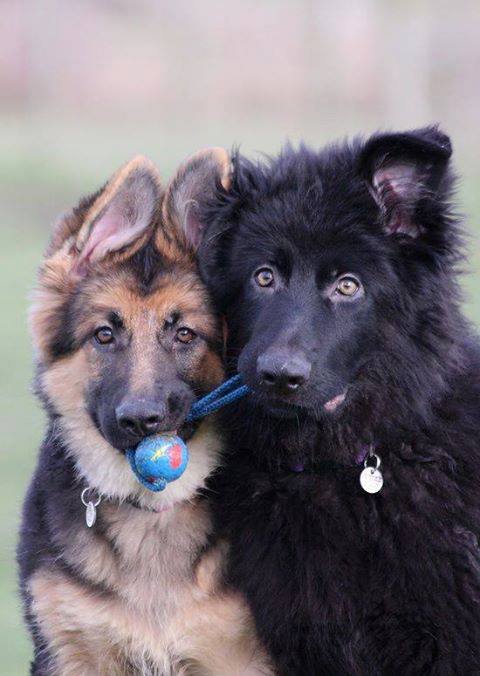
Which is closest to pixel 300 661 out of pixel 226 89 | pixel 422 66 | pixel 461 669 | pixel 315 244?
pixel 461 669

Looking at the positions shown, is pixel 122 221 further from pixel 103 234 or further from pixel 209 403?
pixel 209 403

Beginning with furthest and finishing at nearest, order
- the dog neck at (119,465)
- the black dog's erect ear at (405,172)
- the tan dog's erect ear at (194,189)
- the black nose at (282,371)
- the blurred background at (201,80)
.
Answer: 1. the blurred background at (201,80)
2. the tan dog's erect ear at (194,189)
3. the dog neck at (119,465)
4. the black dog's erect ear at (405,172)
5. the black nose at (282,371)

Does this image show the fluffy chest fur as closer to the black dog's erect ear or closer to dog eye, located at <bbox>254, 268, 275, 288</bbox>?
dog eye, located at <bbox>254, 268, 275, 288</bbox>

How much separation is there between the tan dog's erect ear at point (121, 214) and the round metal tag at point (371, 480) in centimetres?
127

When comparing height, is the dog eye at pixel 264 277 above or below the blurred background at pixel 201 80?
above

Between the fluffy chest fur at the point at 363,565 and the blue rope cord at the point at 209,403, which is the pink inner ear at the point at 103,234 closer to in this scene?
the blue rope cord at the point at 209,403

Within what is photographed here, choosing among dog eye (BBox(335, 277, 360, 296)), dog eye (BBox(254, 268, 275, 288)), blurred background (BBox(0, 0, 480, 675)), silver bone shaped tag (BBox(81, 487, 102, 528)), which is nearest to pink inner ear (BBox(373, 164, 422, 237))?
dog eye (BBox(335, 277, 360, 296))

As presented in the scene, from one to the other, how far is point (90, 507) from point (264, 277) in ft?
3.64

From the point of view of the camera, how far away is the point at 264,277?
15.8ft

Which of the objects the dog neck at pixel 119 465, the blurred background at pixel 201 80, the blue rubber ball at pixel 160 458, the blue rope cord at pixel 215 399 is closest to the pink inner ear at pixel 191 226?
the blue rope cord at pixel 215 399

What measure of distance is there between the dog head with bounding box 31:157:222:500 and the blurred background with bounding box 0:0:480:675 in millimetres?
12701

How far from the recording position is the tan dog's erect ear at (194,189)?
509 centimetres

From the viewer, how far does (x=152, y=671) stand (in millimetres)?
4785

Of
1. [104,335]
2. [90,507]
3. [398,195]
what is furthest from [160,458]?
[398,195]
